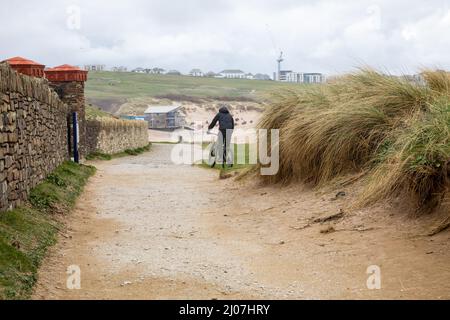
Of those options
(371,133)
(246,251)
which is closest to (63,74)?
(371,133)

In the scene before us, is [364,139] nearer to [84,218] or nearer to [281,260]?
[281,260]

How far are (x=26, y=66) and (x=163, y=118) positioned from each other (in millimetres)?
42401

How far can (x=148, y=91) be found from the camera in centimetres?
9356

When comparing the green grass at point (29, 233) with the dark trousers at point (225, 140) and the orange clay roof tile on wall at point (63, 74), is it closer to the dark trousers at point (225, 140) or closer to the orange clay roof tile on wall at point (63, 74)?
the dark trousers at point (225, 140)

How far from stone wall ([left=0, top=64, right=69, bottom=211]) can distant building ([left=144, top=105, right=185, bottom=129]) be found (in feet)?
146

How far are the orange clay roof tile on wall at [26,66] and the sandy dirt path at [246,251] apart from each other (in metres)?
5.68

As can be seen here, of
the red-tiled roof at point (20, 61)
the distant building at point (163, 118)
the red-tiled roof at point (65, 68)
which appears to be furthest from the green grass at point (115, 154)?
the distant building at point (163, 118)

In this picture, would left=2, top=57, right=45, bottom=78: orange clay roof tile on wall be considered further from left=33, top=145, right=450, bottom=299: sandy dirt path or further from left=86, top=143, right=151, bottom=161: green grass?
left=33, top=145, right=450, bottom=299: sandy dirt path

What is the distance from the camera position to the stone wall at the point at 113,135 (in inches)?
823

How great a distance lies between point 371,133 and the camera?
8609 millimetres

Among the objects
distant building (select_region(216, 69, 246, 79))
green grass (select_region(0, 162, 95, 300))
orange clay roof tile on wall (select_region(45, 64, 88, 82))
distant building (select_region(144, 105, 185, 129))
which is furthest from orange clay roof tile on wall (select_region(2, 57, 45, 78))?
distant building (select_region(216, 69, 246, 79))

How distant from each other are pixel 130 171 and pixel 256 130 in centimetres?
572

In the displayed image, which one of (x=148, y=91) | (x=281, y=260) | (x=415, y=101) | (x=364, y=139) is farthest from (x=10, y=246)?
(x=148, y=91)

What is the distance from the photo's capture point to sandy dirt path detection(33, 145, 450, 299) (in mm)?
5082
